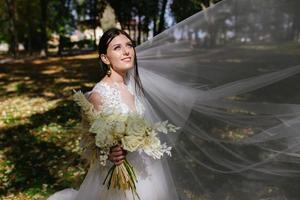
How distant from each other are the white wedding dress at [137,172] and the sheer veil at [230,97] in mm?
332

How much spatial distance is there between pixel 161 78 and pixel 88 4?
3997 cm

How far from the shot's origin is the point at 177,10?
12.0 metres

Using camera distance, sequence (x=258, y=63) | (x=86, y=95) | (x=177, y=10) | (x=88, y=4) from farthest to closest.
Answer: (x=88, y=4) < (x=177, y=10) < (x=258, y=63) < (x=86, y=95)

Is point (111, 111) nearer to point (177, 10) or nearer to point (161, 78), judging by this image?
point (161, 78)

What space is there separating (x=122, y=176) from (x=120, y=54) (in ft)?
3.43

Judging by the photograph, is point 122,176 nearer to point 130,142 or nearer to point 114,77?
point 130,142

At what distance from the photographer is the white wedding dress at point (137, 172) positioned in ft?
10.9

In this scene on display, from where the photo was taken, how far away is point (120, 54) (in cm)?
333

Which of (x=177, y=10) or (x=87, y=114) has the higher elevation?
(x=177, y=10)

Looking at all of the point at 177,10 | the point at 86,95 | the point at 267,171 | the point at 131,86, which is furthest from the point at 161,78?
the point at 177,10

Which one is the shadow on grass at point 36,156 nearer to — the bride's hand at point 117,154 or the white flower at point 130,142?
the bride's hand at point 117,154

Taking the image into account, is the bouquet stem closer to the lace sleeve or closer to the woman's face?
the lace sleeve

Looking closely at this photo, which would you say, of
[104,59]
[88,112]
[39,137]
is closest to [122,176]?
[88,112]

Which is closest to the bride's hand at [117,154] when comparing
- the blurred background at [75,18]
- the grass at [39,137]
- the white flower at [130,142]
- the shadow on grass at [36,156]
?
the white flower at [130,142]
